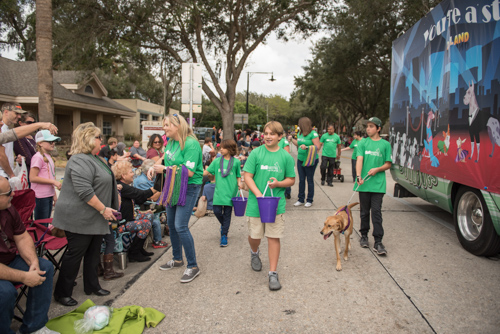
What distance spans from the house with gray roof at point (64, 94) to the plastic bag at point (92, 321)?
18.2 meters

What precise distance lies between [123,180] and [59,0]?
1396cm

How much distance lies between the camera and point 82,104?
24062 millimetres

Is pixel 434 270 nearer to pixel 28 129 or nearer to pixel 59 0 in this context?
pixel 28 129

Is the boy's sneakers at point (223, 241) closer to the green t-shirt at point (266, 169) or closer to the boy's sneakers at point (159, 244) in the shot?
the boy's sneakers at point (159, 244)

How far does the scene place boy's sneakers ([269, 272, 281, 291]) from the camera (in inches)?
154

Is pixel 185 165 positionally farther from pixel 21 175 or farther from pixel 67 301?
pixel 21 175

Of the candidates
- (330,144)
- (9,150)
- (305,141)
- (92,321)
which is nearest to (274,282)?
(92,321)

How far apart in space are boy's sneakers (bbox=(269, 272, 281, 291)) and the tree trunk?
393 inches

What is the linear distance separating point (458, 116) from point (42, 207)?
5.76 meters

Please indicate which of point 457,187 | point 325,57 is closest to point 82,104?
point 325,57

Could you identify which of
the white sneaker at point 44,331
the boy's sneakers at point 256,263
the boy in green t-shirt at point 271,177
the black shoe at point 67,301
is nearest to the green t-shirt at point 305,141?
the boy's sneakers at point 256,263

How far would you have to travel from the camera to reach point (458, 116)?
4906mm

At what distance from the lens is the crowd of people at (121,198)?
3.02 metres

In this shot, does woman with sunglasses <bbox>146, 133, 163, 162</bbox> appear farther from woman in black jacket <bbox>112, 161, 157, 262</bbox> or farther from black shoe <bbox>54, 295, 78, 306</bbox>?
black shoe <bbox>54, 295, 78, 306</bbox>
